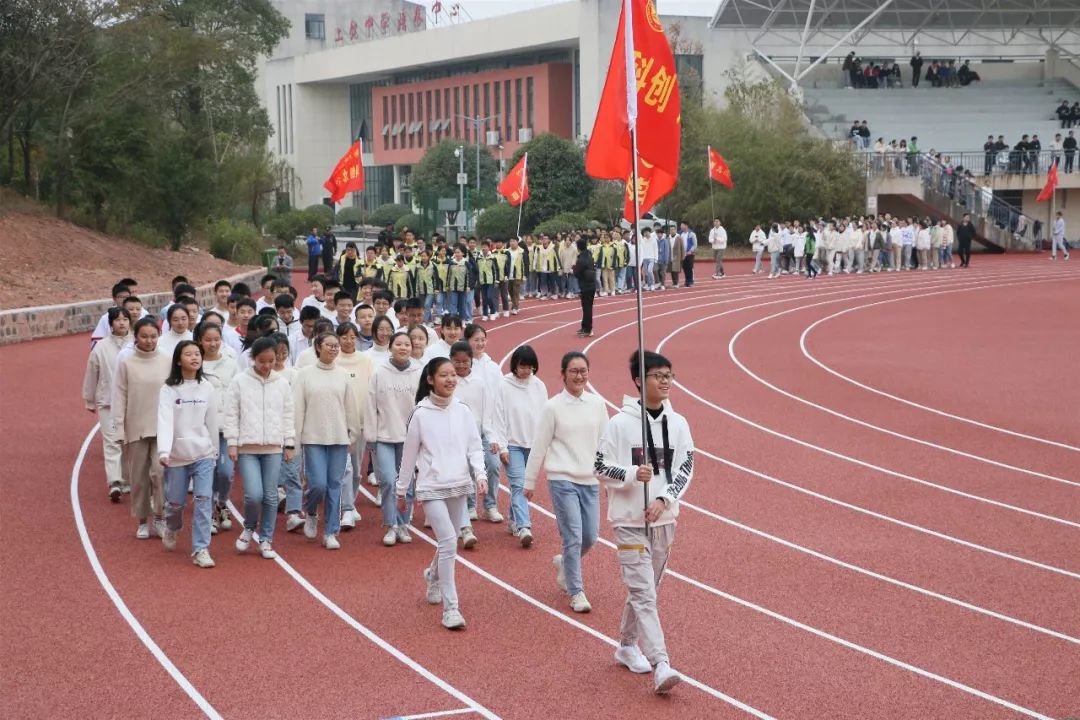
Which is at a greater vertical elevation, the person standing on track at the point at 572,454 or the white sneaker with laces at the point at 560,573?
the person standing on track at the point at 572,454

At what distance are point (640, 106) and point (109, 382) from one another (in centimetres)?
574

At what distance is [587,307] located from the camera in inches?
898

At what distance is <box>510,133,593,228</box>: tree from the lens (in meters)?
53.9

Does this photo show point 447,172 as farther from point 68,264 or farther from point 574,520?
point 574,520

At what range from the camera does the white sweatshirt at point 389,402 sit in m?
9.91

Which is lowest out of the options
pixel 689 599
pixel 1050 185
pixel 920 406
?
pixel 689 599

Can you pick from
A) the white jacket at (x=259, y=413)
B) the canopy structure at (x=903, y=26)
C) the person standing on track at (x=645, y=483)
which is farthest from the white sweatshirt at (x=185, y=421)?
the canopy structure at (x=903, y=26)

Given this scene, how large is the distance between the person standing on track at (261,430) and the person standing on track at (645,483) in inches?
122

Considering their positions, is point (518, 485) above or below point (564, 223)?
below

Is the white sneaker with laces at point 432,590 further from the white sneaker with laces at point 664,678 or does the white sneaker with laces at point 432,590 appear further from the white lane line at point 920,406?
the white lane line at point 920,406

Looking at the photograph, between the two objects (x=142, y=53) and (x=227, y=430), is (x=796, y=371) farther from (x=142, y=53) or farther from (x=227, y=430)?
(x=142, y=53)

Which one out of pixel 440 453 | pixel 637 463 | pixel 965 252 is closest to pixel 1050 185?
pixel 965 252

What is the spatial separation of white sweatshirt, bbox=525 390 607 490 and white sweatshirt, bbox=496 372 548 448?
1477 mm

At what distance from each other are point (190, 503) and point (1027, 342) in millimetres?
16047
